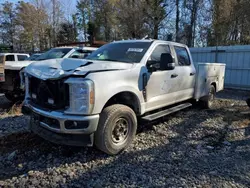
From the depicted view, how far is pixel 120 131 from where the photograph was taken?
3791 mm

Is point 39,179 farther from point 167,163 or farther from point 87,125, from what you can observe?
point 167,163

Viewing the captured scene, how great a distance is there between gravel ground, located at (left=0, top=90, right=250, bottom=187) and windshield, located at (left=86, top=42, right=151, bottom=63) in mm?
1639

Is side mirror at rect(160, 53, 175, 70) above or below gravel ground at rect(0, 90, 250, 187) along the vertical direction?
above

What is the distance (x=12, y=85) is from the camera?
693cm

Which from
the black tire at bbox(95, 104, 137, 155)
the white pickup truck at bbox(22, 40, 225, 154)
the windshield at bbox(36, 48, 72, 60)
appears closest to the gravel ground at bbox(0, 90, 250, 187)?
the black tire at bbox(95, 104, 137, 155)

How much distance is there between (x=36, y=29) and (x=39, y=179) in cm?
3824

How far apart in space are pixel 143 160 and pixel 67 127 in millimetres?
1344

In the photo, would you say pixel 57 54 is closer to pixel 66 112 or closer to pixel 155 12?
pixel 66 112

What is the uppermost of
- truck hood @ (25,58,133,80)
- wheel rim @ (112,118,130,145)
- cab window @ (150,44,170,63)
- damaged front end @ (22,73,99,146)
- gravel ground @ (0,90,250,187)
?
cab window @ (150,44,170,63)

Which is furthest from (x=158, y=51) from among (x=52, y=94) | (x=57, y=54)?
(x=57, y=54)

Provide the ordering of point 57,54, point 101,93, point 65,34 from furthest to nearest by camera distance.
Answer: point 65,34 < point 57,54 < point 101,93

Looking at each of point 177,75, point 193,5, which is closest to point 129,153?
point 177,75

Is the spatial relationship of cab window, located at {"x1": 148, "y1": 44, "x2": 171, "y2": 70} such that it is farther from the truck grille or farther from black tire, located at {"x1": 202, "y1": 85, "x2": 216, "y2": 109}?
black tire, located at {"x1": 202, "y1": 85, "x2": 216, "y2": 109}

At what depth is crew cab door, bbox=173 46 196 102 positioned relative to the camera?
527 centimetres
